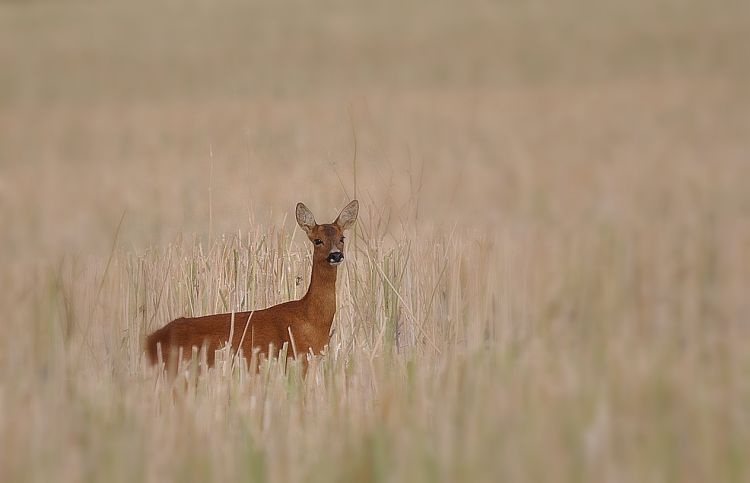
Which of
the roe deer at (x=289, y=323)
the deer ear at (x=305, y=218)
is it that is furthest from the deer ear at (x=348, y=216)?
the deer ear at (x=305, y=218)

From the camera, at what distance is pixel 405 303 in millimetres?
5492

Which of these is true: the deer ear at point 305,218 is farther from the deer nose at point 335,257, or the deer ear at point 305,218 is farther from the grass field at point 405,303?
the grass field at point 405,303

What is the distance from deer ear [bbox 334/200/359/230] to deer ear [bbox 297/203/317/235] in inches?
5.1

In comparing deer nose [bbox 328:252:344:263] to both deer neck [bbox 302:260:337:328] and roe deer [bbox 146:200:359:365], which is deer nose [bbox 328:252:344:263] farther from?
deer neck [bbox 302:260:337:328]

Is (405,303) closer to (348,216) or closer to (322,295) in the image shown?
(322,295)

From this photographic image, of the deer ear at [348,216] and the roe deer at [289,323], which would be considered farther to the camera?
the deer ear at [348,216]

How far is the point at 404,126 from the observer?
21828mm

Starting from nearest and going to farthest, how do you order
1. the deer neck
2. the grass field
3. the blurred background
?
the grass field, the deer neck, the blurred background

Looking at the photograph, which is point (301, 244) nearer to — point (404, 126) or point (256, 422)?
point (256, 422)

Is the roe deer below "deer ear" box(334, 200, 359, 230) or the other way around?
below

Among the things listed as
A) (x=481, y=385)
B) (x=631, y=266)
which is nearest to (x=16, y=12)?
(x=631, y=266)

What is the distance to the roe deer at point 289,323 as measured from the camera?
5.03 metres

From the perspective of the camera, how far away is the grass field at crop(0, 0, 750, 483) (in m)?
3.27

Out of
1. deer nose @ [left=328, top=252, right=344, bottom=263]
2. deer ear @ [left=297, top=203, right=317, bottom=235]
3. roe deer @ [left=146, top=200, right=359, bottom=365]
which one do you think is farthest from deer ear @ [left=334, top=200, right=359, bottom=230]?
deer nose @ [left=328, top=252, right=344, bottom=263]
